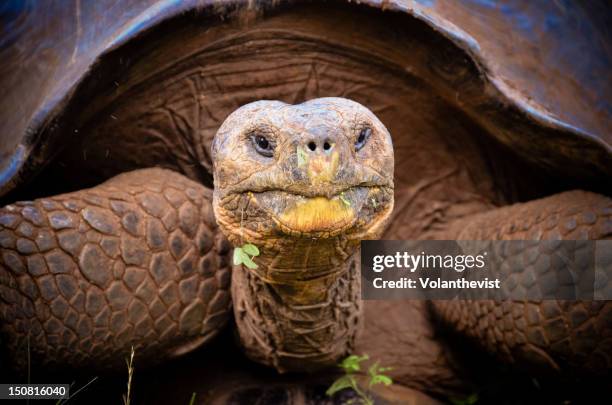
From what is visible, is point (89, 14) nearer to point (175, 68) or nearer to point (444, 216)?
point (175, 68)

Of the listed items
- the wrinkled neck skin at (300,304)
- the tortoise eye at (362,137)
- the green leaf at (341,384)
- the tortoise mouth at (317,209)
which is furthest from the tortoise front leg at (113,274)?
the tortoise eye at (362,137)

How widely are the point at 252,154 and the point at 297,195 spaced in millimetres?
190

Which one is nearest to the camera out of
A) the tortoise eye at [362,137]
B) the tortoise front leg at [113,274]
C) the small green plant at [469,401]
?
the tortoise eye at [362,137]

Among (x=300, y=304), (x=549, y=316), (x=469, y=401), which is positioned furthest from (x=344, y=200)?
(x=469, y=401)

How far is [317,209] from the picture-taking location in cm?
150

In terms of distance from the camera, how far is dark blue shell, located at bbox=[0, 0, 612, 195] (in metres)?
2.04

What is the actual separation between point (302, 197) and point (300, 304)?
0.53 m

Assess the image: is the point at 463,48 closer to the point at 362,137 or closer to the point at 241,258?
the point at 362,137

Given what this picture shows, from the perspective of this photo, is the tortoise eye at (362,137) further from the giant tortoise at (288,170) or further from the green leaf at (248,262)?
the green leaf at (248,262)

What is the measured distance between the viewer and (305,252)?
1.67 meters

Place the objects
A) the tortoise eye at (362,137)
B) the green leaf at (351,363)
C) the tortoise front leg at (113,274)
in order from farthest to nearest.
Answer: the green leaf at (351,363) < the tortoise front leg at (113,274) < the tortoise eye at (362,137)

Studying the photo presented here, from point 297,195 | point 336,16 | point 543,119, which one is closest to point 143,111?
point 336,16

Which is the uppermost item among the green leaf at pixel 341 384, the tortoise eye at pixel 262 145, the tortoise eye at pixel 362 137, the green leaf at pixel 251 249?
the tortoise eye at pixel 362 137

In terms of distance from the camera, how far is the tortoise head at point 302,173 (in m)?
1.50
